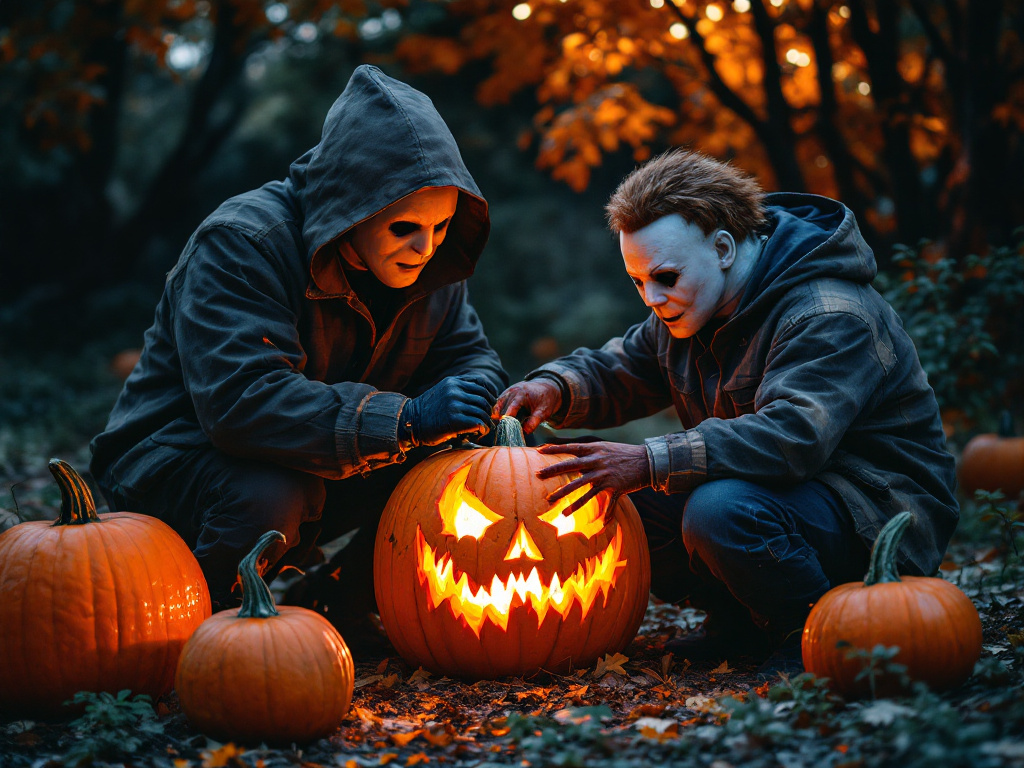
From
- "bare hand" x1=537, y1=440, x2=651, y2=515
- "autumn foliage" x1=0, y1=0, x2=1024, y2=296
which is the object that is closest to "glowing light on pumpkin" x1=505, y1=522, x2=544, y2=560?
"bare hand" x1=537, y1=440, x2=651, y2=515

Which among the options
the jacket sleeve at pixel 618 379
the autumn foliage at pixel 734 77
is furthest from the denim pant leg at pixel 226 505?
the autumn foliage at pixel 734 77

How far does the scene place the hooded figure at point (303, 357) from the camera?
3203 mm

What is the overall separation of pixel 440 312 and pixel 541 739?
206cm

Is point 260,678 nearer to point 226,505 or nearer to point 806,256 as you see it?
point 226,505

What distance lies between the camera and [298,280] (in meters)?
3.50

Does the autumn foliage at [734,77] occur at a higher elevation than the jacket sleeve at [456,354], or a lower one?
higher

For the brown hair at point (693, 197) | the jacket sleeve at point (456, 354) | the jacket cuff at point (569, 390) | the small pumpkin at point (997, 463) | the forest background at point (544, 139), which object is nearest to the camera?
the brown hair at point (693, 197)

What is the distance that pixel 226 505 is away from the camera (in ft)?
10.8

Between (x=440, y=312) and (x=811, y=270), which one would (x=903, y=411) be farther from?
(x=440, y=312)

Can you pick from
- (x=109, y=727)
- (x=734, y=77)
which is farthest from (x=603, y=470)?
(x=734, y=77)

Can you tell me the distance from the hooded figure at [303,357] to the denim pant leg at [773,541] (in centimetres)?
88

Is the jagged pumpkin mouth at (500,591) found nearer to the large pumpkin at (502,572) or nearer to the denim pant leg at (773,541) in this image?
the large pumpkin at (502,572)

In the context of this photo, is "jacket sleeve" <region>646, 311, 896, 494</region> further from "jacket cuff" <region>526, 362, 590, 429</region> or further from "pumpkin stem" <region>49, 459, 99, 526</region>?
"pumpkin stem" <region>49, 459, 99, 526</region>

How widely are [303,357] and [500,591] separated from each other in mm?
1136
